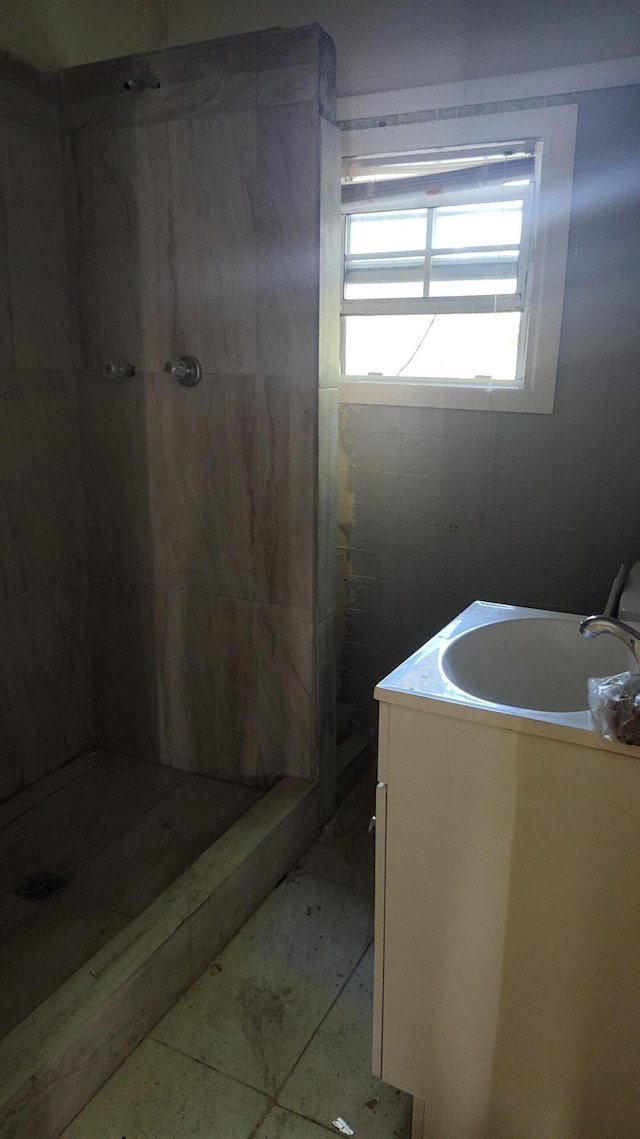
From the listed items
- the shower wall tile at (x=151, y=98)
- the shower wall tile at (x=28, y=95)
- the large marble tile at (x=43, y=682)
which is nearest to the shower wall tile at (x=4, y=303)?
the shower wall tile at (x=28, y=95)

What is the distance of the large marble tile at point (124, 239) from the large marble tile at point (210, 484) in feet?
0.59

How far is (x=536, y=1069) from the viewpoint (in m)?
1.26

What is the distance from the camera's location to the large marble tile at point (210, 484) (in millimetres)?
2129

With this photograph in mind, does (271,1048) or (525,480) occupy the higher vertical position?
(525,480)

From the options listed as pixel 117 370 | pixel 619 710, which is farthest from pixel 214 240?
pixel 619 710

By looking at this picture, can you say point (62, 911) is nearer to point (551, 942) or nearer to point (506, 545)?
point (551, 942)

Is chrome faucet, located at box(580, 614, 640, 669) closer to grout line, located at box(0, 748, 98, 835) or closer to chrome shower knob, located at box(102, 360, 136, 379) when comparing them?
chrome shower knob, located at box(102, 360, 136, 379)

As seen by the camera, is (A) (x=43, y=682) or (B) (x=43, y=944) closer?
(B) (x=43, y=944)

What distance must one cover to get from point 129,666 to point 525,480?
1.38 metres

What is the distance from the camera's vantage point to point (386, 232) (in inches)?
97.8

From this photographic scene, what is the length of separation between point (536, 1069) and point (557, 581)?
1.37 m

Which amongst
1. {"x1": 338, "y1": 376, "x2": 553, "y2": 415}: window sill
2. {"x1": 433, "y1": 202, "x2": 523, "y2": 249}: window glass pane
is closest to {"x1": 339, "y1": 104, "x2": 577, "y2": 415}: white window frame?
{"x1": 338, "y1": 376, "x2": 553, "y2": 415}: window sill

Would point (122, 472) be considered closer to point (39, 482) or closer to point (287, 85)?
point (39, 482)

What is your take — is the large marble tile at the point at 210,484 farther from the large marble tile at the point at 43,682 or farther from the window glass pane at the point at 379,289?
the window glass pane at the point at 379,289
